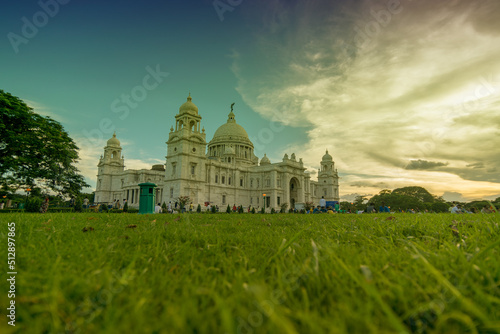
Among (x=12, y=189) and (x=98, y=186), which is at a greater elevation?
(x=98, y=186)

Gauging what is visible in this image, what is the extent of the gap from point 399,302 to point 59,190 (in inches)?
1067

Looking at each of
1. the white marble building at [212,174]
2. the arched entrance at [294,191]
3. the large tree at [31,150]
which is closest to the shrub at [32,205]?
the large tree at [31,150]

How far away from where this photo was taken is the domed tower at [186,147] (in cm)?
4278

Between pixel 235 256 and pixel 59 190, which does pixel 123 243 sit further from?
pixel 59 190

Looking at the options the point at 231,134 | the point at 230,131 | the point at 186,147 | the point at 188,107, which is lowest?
the point at 186,147

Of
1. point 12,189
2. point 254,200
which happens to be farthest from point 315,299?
point 254,200

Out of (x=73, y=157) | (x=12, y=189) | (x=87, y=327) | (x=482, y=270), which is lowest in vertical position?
(x=87, y=327)

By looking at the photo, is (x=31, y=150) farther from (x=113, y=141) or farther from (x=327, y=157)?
(x=327, y=157)

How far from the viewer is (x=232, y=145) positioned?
66.7 meters

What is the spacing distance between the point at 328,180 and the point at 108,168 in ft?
194

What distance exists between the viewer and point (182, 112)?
44344mm

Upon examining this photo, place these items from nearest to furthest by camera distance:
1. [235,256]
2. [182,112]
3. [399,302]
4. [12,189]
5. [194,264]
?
[399,302]
[194,264]
[235,256]
[12,189]
[182,112]

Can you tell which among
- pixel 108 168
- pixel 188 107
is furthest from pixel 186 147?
pixel 108 168

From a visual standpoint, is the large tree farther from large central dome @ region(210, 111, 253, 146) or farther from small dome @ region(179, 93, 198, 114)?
large central dome @ region(210, 111, 253, 146)
